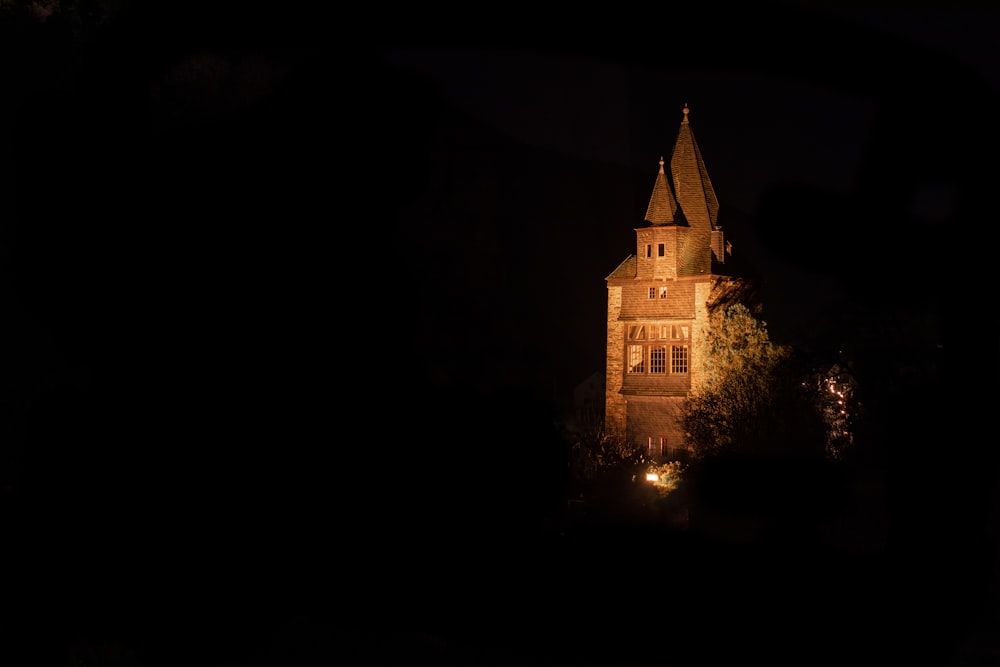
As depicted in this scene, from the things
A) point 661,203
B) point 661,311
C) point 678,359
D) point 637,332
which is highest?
point 661,203

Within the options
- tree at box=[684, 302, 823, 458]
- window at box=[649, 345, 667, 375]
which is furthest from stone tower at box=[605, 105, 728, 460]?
tree at box=[684, 302, 823, 458]

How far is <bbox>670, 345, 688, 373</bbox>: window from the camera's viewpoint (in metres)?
42.0

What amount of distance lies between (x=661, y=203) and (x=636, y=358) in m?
7.09

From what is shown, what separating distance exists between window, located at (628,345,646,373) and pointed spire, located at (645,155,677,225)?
562 cm

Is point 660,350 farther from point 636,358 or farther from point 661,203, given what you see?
point 661,203

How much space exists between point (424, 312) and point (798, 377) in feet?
106

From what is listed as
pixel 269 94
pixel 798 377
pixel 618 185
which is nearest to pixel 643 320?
pixel 798 377

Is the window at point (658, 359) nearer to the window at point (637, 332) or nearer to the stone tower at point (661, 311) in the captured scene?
the stone tower at point (661, 311)

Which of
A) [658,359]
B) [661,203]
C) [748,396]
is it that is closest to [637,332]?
[658,359]

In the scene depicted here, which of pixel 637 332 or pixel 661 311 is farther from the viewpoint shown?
pixel 637 332

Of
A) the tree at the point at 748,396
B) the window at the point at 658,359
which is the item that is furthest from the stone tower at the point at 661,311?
the tree at the point at 748,396

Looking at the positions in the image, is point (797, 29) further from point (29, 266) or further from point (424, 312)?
point (29, 266)

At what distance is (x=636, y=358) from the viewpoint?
1692 inches

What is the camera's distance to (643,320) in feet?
141
